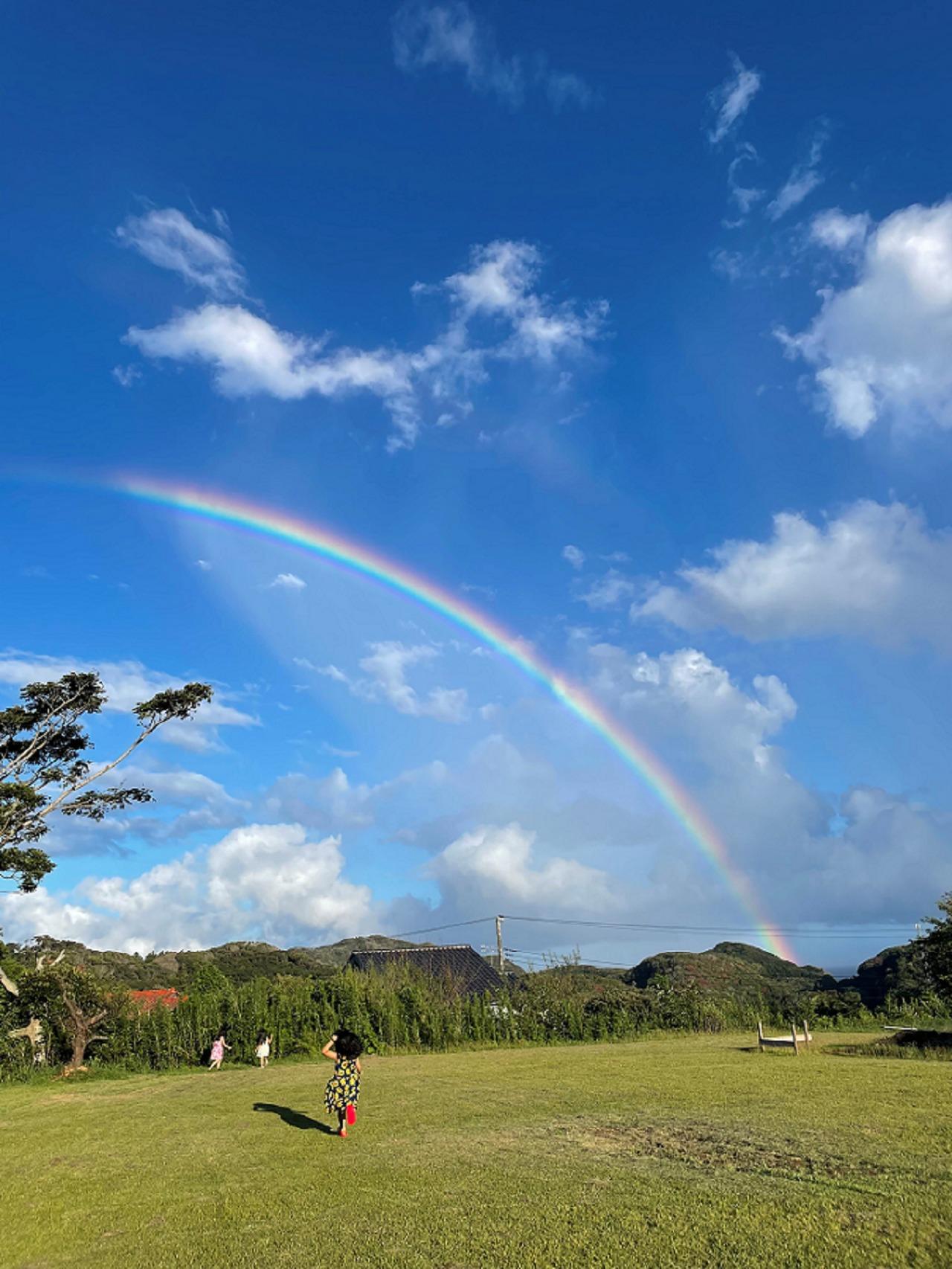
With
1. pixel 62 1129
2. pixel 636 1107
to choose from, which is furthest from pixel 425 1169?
pixel 62 1129

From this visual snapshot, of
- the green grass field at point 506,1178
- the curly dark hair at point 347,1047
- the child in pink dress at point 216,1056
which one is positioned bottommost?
the green grass field at point 506,1178

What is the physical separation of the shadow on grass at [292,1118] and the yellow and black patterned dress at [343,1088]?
372 mm

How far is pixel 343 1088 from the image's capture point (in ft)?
30.2

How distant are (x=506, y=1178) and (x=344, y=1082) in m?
3.08

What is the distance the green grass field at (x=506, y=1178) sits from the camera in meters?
5.02

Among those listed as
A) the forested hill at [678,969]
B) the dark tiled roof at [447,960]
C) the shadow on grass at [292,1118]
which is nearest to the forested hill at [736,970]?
the forested hill at [678,969]

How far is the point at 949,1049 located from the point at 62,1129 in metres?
15.4

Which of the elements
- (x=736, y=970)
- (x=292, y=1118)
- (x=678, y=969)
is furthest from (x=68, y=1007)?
(x=736, y=970)

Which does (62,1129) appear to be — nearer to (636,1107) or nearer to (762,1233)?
(636,1107)

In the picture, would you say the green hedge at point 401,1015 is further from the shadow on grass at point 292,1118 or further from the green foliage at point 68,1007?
the shadow on grass at point 292,1118

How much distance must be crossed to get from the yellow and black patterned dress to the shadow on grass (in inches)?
14.6

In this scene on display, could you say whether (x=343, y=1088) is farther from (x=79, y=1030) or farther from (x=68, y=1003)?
(x=79, y=1030)

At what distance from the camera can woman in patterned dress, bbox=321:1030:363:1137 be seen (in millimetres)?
9195

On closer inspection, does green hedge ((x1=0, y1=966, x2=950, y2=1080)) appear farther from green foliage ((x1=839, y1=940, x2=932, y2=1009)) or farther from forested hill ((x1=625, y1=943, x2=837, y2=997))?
forested hill ((x1=625, y1=943, x2=837, y2=997))
